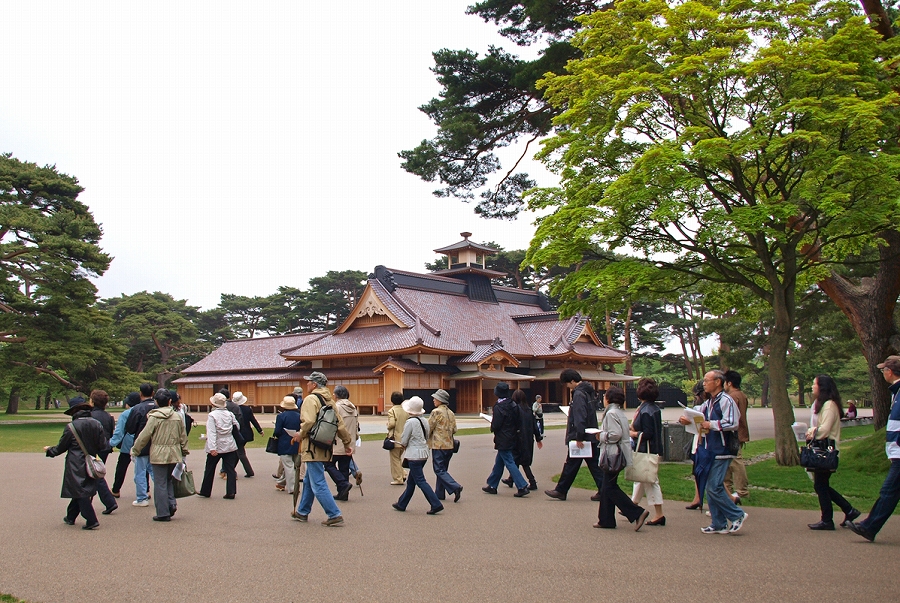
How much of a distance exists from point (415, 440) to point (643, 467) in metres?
2.71

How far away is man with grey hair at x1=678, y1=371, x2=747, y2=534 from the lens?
273 inches

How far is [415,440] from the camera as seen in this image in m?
8.36

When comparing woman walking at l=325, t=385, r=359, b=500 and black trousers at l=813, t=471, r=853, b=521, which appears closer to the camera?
black trousers at l=813, t=471, r=853, b=521

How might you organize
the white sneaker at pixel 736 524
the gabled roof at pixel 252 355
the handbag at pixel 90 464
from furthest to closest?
1. the gabled roof at pixel 252 355
2. the handbag at pixel 90 464
3. the white sneaker at pixel 736 524

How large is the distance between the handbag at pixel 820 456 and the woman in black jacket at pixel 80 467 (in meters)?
7.59

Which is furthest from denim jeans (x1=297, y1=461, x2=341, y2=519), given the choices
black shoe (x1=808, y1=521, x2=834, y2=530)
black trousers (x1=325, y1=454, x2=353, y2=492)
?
black shoe (x1=808, y1=521, x2=834, y2=530)

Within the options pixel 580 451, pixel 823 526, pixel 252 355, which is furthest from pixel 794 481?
pixel 252 355

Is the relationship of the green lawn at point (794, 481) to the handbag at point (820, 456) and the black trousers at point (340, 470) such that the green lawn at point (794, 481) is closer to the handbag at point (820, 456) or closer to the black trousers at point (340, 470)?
the handbag at point (820, 456)

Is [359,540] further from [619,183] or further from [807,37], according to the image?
[807,37]

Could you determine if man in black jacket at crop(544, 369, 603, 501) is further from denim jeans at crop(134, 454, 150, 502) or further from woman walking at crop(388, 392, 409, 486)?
denim jeans at crop(134, 454, 150, 502)

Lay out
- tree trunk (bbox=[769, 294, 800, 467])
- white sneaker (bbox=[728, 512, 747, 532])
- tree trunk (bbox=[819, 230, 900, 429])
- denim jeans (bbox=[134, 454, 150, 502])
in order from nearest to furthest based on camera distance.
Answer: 1. white sneaker (bbox=[728, 512, 747, 532])
2. denim jeans (bbox=[134, 454, 150, 502])
3. tree trunk (bbox=[769, 294, 800, 467])
4. tree trunk (bbox=[819, 230, 900, 429])

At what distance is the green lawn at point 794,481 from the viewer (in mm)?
9074

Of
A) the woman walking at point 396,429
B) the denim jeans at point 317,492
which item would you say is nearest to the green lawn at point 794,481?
the woman walking at point 396,429

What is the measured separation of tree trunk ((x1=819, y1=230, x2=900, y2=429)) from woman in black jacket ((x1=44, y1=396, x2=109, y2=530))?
15.1 metres
